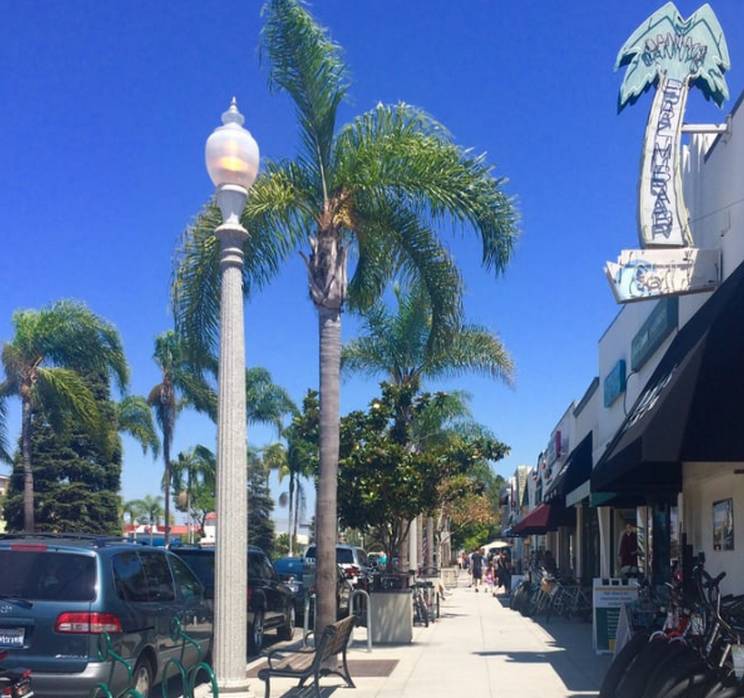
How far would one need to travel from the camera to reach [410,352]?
24062mm

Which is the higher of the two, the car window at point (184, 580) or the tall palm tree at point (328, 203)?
the tall palm tree at point (328, 203)

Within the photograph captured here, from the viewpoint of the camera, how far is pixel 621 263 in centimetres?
1070

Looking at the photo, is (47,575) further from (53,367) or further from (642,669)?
(53,367)

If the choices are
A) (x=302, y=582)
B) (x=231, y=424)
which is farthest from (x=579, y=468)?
(x=231, y=424)

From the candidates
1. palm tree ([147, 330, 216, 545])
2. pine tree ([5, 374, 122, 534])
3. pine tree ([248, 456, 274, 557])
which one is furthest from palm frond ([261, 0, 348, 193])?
pine tree ([248, 456, 274, 557])

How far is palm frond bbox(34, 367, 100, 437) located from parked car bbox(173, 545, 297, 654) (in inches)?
541

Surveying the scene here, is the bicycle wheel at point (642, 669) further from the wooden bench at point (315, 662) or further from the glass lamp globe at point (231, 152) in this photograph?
the glass lamp globe at point (231, 152)

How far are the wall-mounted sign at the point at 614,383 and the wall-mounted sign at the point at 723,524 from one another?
20.7 ft

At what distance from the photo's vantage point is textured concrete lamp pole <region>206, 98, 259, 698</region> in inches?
324

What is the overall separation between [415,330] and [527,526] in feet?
21.9

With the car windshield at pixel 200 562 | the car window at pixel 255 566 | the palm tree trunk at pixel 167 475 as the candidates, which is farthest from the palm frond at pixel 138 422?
the car windshield at pixel 200 562

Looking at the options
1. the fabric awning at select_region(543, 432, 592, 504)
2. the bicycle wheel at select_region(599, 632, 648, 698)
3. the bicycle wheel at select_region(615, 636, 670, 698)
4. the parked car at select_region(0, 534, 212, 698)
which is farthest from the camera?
the fabric awning at select_region(543, 432, 592, 504)

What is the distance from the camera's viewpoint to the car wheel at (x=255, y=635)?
48.8 ft

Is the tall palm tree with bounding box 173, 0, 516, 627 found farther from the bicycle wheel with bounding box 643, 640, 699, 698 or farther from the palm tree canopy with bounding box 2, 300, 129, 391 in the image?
the palm tree canopy with bounding box 2, 300, 129, 391
